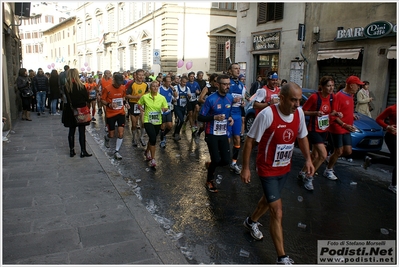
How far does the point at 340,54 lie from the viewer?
14.0 meters

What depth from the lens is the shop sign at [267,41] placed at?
17.7 meters

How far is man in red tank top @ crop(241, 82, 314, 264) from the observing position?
3.43 meters

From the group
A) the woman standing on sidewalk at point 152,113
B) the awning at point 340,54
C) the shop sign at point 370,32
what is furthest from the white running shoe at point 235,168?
the awning at point 340,54

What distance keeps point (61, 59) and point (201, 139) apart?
53656 millimetres

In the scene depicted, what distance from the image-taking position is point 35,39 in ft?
249

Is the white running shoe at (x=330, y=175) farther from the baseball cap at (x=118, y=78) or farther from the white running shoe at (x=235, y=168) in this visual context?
the baseball cap at (x=118, y=78)

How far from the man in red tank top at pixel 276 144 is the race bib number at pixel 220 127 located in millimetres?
1911

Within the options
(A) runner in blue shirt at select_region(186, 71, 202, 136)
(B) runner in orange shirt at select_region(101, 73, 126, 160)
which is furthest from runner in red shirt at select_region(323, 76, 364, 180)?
(A) runner in blue shirt at select_region(186, 71, 202, 136)

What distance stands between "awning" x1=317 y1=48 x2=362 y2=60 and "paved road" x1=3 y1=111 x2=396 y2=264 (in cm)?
702

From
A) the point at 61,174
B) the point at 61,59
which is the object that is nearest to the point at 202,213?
the point at 61,174

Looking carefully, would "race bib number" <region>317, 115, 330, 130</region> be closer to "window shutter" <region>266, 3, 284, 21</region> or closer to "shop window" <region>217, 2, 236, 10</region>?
"window shutter" <region>266, 3, 284, 21</region>

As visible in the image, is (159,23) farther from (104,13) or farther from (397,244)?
(397,244)

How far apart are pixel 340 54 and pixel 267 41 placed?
201 inches

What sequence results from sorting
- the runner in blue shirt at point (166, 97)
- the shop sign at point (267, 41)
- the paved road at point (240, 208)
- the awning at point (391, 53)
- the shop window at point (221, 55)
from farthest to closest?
the shop window at point (221, 55)
the shop sign at point (267, 41)
the awning at point (391, 53)
the runner in blue shirt at point (166, 97)
the paved road at point (240, 208)
